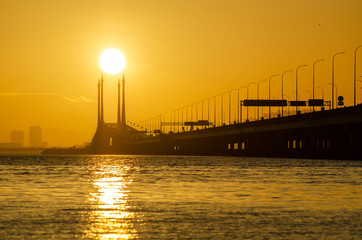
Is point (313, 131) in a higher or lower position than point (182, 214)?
higher

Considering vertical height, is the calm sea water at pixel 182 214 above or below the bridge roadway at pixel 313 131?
below

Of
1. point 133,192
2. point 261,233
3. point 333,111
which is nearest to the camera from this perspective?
point 261,233

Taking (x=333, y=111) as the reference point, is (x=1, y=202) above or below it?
below

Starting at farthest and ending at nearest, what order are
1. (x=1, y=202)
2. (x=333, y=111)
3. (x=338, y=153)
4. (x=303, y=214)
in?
1. (x=338, y=153)
2. (x=333, y=111)
3. (x=1, y=202)
4. (x=303, y=214)

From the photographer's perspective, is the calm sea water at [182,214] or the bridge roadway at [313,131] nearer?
the calm sea water at [182,214]

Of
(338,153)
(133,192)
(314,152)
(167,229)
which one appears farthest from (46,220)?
(314,152)

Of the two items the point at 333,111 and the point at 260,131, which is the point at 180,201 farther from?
the point at 260,131

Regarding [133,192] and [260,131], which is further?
[260,131]

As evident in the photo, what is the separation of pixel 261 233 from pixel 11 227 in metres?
9.52

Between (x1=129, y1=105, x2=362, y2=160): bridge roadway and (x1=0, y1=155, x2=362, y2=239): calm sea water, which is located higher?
(x1=129, y1=105, x2=362, y2=160): bridge roadway

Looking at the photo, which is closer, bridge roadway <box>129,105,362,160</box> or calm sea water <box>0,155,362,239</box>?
calm sea water <box>0,155,362,239</box>

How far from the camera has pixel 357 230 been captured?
92.0 feet

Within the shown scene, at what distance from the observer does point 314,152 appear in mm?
172500

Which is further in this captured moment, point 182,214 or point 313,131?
point 313,131
